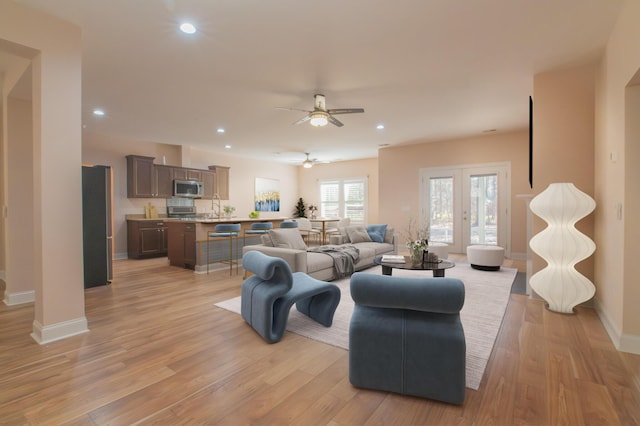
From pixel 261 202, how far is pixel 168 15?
7.93 meters

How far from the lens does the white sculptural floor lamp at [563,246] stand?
129 inches

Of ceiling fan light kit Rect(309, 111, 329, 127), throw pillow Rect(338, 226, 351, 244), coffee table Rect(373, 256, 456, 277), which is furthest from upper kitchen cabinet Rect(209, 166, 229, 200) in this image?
coffee table Rect(373, 256, 456, 277)

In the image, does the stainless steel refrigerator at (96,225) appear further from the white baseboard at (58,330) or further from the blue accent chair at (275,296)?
the blue accent chair at (275,296)

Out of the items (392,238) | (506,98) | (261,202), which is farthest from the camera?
(261,202)

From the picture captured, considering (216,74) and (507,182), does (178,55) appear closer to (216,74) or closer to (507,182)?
(216,74)

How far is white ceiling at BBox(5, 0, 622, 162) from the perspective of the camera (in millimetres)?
2598

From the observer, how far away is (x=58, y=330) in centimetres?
278

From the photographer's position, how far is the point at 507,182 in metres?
6.95

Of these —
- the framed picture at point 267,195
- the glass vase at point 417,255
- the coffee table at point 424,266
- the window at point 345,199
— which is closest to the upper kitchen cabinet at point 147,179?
the framed picture at point 267,195

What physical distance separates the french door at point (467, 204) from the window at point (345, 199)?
275 centimetres

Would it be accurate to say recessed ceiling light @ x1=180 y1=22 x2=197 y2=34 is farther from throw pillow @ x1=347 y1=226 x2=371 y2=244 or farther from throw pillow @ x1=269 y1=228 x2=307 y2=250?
throw pillow @ x1=347 y1=226 x2=371 y2=244

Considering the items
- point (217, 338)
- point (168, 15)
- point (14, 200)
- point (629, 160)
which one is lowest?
point (217, 338)

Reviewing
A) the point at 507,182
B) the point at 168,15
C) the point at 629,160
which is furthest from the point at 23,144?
the point at 507,182

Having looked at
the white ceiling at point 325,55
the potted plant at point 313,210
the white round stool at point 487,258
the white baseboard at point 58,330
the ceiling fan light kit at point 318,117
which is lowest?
the white baseboard at point 58,330
